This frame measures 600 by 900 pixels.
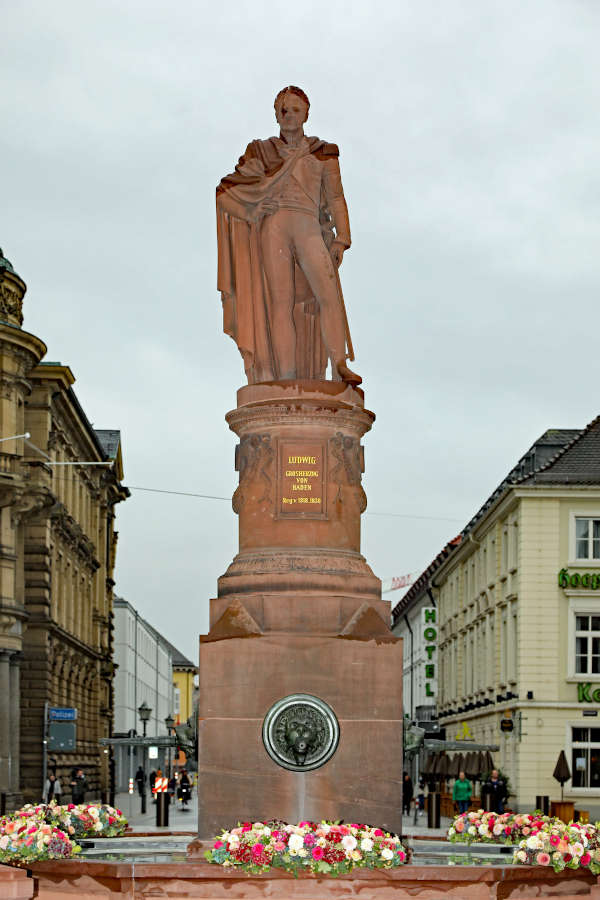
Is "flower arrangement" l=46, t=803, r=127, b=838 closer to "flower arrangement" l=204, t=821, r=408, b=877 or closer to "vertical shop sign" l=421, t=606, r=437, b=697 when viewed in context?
"flower arrangement" l=204, t=821, r=408, b=877

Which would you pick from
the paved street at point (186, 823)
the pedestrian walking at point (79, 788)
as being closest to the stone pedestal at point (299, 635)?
the paved street at point (186, 823)

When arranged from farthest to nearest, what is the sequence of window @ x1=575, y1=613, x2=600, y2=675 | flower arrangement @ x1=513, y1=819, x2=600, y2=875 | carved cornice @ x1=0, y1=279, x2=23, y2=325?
carved cornice @ x1=0, y1=279, x2=23, y2=325, window @ x1=575, y1=613, x2=600, y2=675, flower arrangement @ x1=513, y1=819, x2=600, y2=875

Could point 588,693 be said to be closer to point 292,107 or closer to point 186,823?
point 186,823

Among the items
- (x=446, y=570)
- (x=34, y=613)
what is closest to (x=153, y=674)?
(x=446, y=570)

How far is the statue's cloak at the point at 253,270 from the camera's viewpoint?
704 inches

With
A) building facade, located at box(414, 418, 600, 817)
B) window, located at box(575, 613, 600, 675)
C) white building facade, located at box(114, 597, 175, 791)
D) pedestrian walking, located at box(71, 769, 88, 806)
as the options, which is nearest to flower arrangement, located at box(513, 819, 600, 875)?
pedestrian walking, located at box(71, 769, 88, 806)

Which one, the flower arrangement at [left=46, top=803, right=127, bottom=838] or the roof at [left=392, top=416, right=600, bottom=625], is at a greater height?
the roof at [left=392, top=416, right=600, bottom=625]

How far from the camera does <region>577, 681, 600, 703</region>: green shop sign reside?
2253 inches

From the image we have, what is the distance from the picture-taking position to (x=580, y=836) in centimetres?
1470

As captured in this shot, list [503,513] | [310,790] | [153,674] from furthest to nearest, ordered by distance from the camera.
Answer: [153,674]
[503,513]
[310,790]

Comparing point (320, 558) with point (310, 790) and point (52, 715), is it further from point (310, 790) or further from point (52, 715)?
point (52, 715)

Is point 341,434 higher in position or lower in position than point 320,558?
higher

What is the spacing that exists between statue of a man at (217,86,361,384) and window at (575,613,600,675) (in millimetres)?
41726

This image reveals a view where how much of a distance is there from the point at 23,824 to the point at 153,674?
5299 inches
